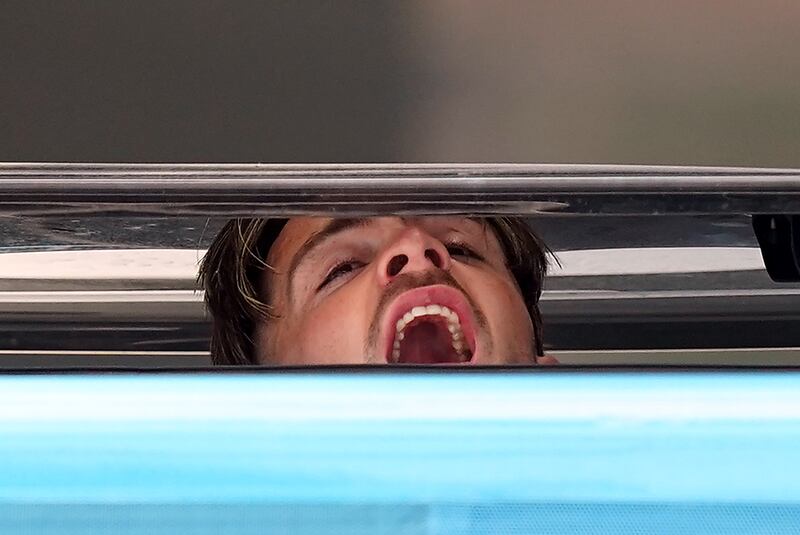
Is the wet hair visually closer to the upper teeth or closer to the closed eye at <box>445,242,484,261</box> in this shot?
the closed eye at <box>445,242,484,261</box>

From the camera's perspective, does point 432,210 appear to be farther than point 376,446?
Yes

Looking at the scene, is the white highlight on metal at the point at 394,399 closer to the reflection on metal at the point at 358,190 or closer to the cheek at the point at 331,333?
the reflection on metal at the point at 358,190

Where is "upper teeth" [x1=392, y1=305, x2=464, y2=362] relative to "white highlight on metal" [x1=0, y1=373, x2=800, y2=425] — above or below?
above

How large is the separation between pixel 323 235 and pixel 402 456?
0.71 meters

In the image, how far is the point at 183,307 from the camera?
164 cm

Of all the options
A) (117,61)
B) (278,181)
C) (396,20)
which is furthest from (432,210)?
(117,61)

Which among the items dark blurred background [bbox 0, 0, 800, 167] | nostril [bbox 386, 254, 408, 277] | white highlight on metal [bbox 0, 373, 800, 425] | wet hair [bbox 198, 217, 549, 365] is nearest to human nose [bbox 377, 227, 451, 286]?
nostril [bbox 386, 254, 408, 277]

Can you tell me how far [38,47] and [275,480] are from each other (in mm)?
1182

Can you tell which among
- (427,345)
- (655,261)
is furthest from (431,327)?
(655,261)

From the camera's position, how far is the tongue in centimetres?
119

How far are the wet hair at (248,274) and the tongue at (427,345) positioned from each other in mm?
147

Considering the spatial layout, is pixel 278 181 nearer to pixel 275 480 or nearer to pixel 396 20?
pixel 275 480

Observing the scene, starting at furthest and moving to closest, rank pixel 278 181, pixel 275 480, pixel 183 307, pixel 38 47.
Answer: pixel 183 307 → pixel 38 47 → pixel 278 181 → pixel 275 480

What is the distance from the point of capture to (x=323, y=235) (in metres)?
1.22
